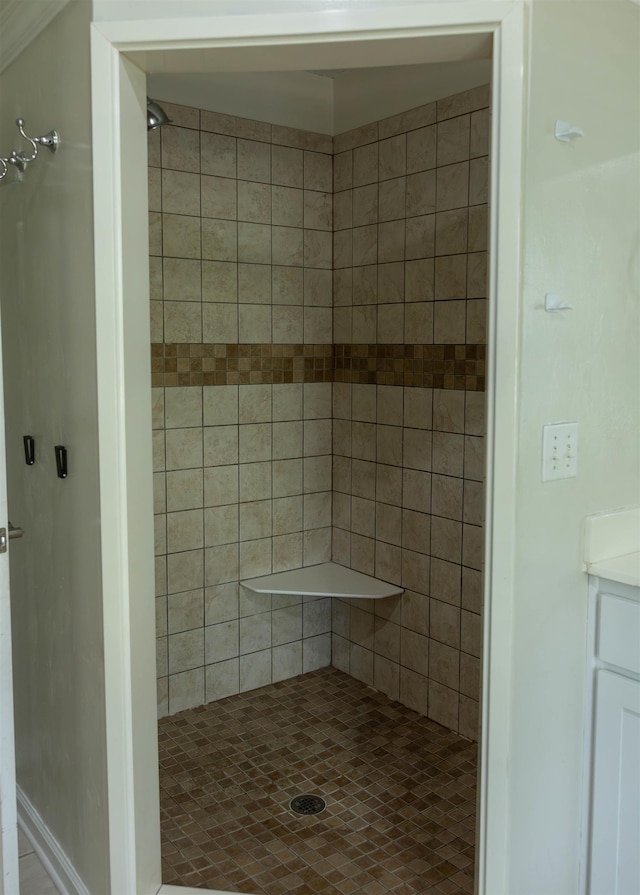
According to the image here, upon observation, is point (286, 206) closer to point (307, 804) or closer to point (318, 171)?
point (318, 171)

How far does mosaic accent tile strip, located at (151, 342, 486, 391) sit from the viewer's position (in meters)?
3.04

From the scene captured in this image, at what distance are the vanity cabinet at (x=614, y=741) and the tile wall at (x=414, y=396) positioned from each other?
3.48ft

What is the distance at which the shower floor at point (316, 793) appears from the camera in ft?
7.61

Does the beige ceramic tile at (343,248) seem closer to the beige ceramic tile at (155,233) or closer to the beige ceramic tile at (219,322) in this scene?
the beige ceramic tile at (219,322)

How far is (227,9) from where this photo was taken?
1684mm

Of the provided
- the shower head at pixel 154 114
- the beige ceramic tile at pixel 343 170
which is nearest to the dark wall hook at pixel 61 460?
the shower head at pixel 154 114

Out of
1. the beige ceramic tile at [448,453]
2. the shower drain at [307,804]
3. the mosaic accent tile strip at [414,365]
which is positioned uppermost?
the mosaic accent tile strip at [414,365]

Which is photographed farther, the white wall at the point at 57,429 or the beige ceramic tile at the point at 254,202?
the beige ceramic tile at the point at 254,202

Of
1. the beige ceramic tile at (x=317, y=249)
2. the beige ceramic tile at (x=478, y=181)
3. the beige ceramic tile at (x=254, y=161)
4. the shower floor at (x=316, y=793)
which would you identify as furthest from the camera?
the beige ceramic tile at (x=317, y=249)

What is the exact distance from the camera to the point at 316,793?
108 inches

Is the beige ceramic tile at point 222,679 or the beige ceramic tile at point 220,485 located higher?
A: the beige ceramic tile at point 220,485

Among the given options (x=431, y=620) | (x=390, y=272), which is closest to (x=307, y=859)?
(x=431, y=620)

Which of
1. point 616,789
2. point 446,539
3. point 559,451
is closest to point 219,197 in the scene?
point 446,539

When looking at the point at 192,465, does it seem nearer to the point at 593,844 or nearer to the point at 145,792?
the point at 145,792
